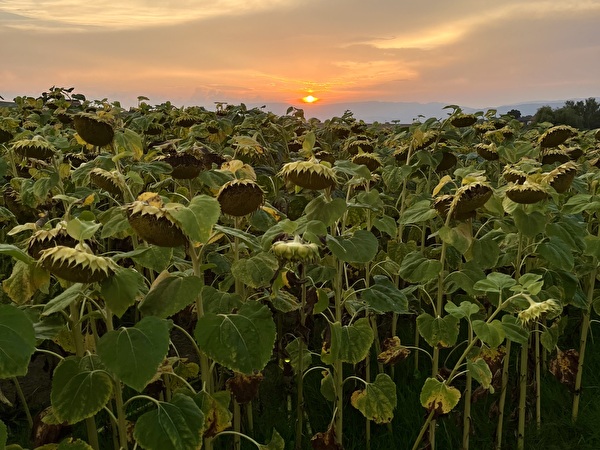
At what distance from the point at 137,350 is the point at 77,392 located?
0.99 feet

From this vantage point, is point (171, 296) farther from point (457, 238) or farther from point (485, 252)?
point (485, 252)

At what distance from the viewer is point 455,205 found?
2.30m

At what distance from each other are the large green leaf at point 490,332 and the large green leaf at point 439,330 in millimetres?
424

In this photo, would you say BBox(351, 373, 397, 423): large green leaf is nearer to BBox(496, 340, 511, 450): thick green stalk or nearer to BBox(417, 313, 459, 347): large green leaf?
BBox(417, 313, 459, 347): large green leaf

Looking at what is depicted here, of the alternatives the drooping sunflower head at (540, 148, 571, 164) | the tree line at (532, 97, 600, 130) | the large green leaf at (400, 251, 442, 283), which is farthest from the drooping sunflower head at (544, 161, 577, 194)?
the tree line at (532, 97, 600, 130)

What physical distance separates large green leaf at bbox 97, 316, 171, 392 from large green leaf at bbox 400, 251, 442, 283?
4.01 feet

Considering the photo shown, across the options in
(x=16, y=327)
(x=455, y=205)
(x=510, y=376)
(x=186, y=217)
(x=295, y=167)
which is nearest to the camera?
(x=16, y=327)

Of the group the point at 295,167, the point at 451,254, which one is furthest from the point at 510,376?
the point at 295,167

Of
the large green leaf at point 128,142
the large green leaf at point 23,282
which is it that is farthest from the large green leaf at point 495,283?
the large green leaf at point 128,142

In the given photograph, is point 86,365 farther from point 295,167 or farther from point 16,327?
point 295,167

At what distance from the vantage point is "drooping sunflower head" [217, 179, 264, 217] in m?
1.99

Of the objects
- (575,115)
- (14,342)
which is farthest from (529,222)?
(575,115)

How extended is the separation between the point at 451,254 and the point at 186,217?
1.82 metres

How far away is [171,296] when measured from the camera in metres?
1.76
